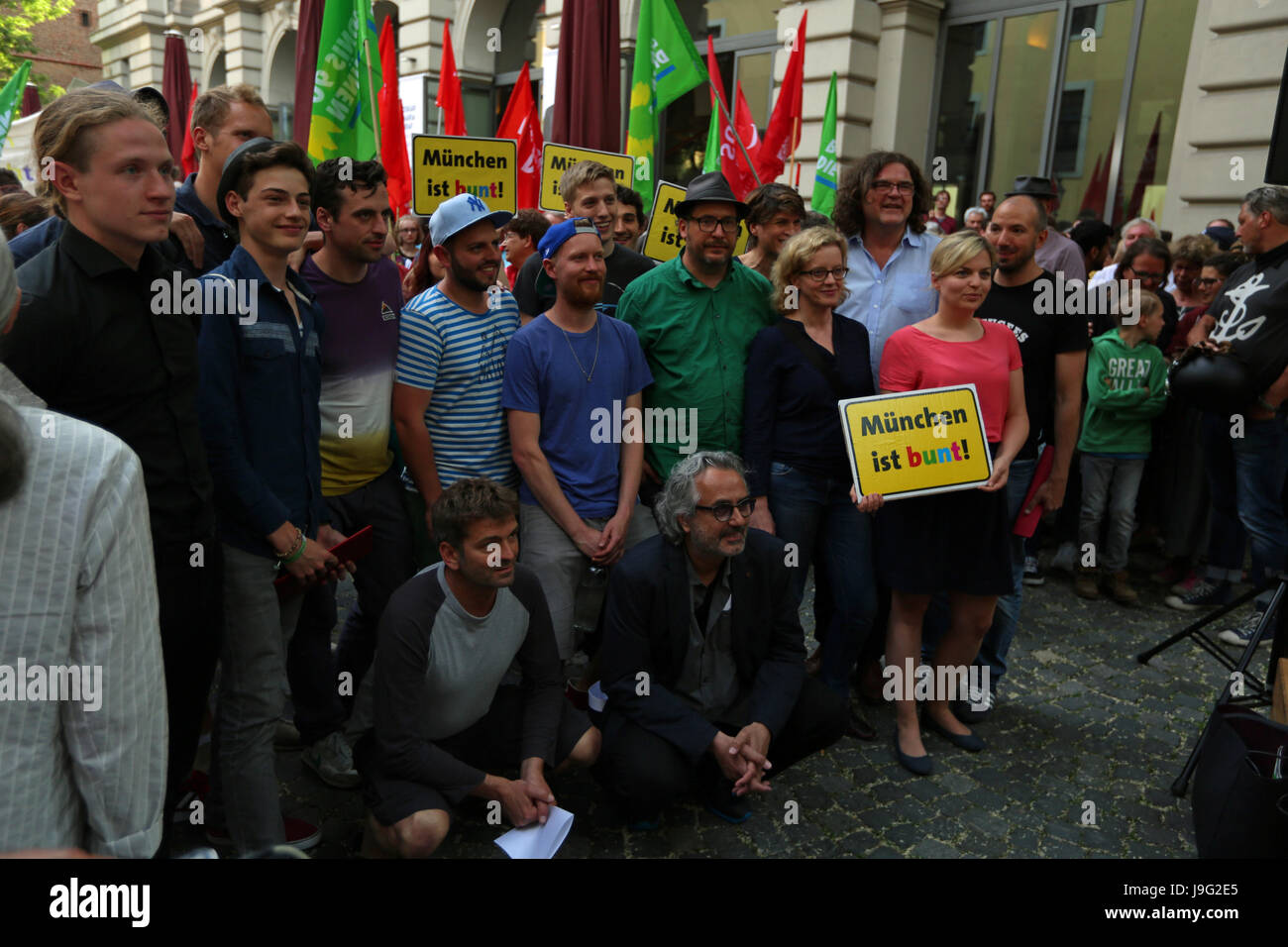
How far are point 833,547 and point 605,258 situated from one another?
1.85 meters

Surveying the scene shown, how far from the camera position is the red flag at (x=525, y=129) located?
7680 mm

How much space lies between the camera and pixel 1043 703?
4320mm

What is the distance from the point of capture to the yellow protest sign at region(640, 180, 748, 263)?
5.46 m

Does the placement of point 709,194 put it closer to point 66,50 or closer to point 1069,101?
point 1069,101

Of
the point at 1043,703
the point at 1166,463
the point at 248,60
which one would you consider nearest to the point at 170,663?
the point at 1043,703

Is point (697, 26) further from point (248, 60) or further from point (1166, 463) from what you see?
point (248, 60)

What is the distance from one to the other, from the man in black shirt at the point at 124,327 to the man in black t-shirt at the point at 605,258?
2.07 meters

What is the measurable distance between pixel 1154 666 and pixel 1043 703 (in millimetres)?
904

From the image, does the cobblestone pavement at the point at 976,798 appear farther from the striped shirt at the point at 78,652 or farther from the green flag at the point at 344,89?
the green flag at the point at 344,89

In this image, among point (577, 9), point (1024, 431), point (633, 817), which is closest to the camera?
point (633, 817)

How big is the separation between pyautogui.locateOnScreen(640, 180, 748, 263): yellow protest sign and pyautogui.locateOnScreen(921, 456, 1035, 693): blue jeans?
2.30 metres

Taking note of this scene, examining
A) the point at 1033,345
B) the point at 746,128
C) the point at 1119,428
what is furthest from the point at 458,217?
the point at 746,128

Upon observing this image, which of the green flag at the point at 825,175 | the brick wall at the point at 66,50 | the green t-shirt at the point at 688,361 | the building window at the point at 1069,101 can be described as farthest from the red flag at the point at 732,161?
the brick wall at the point at 66,50

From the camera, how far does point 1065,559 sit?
6.17m
